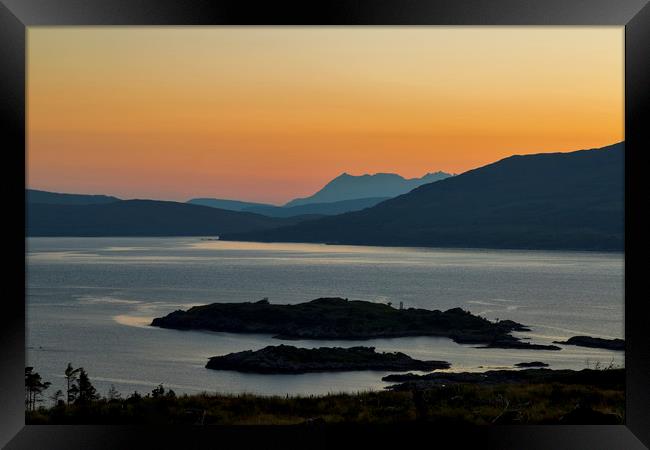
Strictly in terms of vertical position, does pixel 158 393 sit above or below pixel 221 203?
below

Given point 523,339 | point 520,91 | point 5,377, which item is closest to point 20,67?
point 5,377

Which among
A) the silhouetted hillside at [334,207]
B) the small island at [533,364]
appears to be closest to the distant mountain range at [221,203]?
the silhouetted hillside at [334,207]

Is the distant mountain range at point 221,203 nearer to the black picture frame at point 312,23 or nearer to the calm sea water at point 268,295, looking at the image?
the calm sea water at point 268,295

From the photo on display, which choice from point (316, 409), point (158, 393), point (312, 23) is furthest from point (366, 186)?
point (312, 23)

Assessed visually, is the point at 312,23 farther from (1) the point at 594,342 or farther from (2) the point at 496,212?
(2) the point at 496,212

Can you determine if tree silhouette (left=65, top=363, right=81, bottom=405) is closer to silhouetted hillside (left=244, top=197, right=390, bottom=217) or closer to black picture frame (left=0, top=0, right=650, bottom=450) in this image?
black picture frame (left=0, top=0, right=650, bottom=450)

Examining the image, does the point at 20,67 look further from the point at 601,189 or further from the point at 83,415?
the point at 601,189
